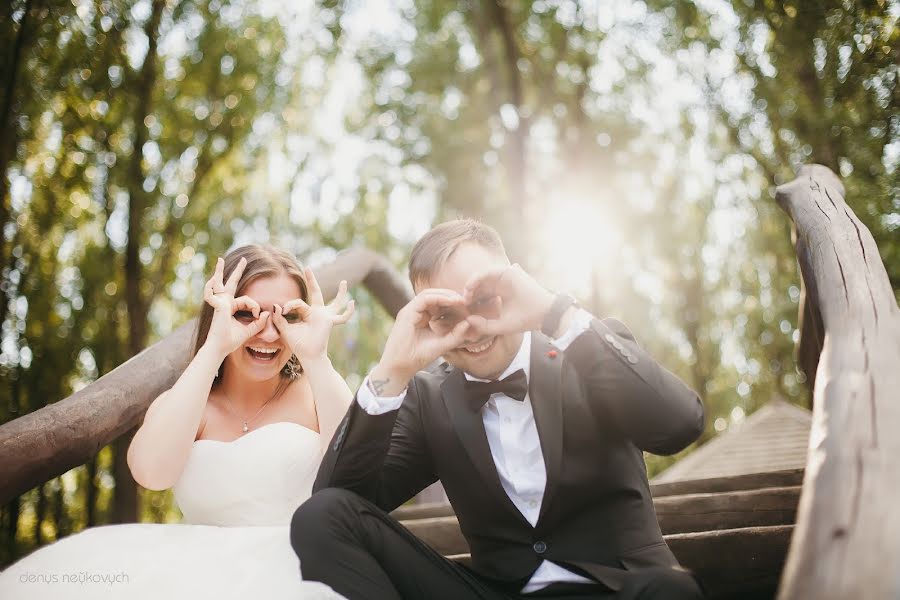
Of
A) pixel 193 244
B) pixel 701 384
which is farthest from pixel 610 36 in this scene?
pixel 701 384

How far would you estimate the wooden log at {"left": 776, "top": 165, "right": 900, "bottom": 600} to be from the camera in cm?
101

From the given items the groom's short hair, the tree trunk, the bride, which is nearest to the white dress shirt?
the groom's short hair

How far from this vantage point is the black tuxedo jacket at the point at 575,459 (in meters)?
1.81

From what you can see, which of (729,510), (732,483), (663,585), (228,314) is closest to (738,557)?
(729,510)

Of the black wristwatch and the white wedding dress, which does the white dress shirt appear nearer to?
the black wristwatch

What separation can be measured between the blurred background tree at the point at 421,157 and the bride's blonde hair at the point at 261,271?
9.01ft

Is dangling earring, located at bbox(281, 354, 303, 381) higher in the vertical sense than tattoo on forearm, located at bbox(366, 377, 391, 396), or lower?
lower

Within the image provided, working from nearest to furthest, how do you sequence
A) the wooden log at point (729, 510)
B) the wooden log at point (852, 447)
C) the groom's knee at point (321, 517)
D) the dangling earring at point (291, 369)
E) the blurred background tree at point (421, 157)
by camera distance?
the wooden log at point (852, 447) < the groom's knee at point (321, 517) < the wooden log at point (729, 510) < the dangling earring at point (291, 369) < the blurred background tree at point (421, 157)

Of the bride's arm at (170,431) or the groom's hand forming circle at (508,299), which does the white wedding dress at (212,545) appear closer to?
the bride's arm at (170,431)

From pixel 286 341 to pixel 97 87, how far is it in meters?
6.91

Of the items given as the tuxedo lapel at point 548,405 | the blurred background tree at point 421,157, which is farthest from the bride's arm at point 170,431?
the blurred background tree at point 421,157

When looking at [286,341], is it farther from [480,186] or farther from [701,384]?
[701,384]

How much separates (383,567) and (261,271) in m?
1.18

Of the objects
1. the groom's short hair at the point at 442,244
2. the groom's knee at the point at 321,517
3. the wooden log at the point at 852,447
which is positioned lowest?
the groom's knee at the point at 321,517
